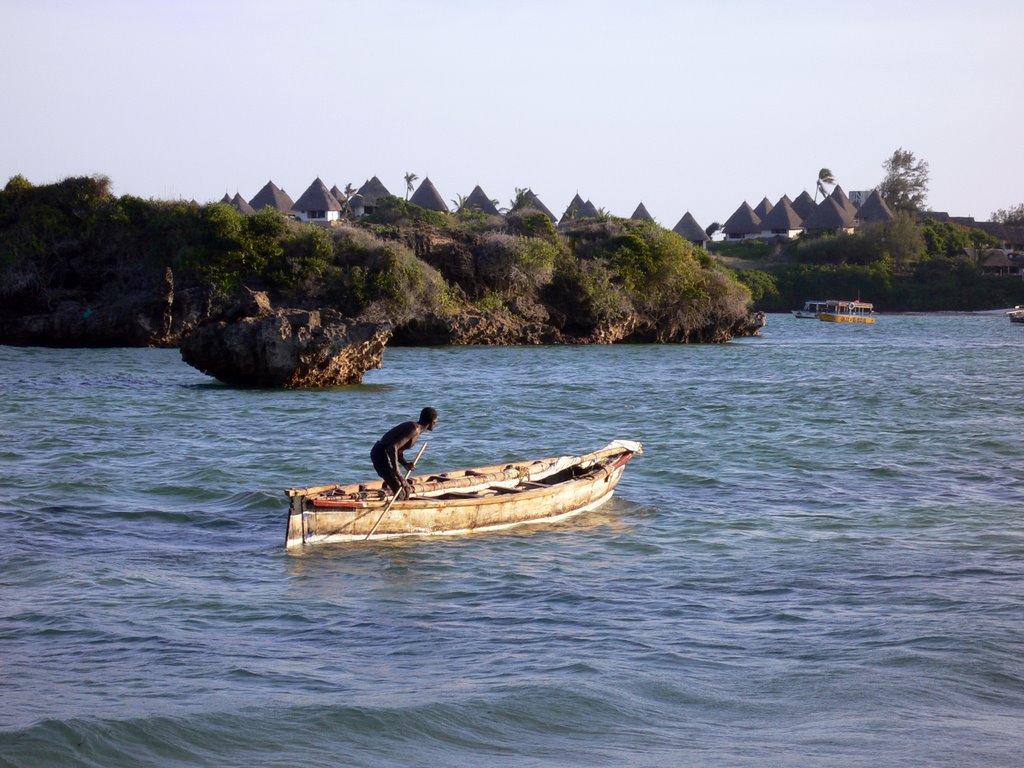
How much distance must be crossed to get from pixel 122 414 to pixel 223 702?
16.5 m

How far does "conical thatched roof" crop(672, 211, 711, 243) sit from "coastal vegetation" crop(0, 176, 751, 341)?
49944mm

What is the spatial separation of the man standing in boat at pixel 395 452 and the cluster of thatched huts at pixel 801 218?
96.4 meters

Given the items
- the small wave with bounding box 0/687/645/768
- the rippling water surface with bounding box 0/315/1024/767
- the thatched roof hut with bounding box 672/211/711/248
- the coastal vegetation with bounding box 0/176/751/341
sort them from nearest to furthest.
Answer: the small wave with bounding box 0/687/645/768 < the rippling water surface with bounding box 0/315/1024/767 < the coastal vegetation with bounding box 0/176/751/341 < the thatched roof hut with bounding box 672/211/711/248

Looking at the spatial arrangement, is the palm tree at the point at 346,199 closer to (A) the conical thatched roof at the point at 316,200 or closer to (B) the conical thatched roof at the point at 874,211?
(A) the conical thatched roof at the point at 316,200

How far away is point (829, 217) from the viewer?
349ft

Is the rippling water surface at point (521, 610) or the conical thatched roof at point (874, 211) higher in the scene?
the conical thatched roof at point (874, 211)

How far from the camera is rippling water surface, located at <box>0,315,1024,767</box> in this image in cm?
718

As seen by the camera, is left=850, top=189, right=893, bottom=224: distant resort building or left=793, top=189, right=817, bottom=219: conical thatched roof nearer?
left=850, top=189, right=893, bottom=224: distant resort building

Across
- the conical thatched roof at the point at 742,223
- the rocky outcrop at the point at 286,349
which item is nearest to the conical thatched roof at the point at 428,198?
the conical thatched roof at the point at 742,223

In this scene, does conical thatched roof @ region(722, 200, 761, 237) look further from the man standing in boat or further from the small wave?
the small wave

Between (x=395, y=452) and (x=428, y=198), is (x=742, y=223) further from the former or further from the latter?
(x=395, y=452)

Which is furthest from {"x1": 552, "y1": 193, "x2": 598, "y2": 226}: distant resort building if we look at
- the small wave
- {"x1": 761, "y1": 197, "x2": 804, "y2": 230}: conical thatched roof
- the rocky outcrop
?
the small wave

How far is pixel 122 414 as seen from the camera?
23031mm

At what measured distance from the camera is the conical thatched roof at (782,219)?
10825cm
